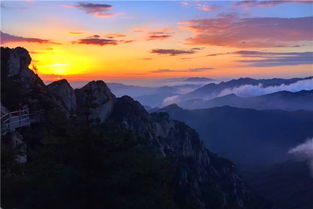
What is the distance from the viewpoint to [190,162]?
13775 centimetres

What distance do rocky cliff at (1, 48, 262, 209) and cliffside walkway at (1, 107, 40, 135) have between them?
8.63ft

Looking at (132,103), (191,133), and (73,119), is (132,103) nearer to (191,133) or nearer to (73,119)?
(191,133)

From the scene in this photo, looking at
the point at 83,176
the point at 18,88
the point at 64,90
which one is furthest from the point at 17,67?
the point at 83,176

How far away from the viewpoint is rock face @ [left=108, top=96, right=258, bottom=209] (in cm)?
9944

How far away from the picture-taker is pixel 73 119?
28938mm

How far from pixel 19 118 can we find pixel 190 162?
4106 inches

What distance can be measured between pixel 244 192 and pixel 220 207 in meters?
46.7

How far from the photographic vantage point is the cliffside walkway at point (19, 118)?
33.2m

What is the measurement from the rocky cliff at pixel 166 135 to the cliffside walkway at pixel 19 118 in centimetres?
263

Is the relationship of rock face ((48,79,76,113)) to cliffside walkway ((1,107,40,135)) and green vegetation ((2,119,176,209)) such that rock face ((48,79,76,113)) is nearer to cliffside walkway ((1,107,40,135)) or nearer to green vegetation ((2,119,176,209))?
cliffside walkway ((1,107,40,135))

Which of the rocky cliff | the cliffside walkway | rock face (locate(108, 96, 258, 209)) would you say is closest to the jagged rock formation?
the rocky cliff

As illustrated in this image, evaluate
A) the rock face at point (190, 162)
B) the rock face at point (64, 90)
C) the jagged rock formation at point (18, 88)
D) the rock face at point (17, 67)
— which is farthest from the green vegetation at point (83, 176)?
the rock face at point (190, 162)

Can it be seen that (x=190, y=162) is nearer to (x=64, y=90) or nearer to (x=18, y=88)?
(x=64, y=90)

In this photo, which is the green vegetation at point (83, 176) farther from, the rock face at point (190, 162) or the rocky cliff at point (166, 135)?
the rock face at point (190, 162)
